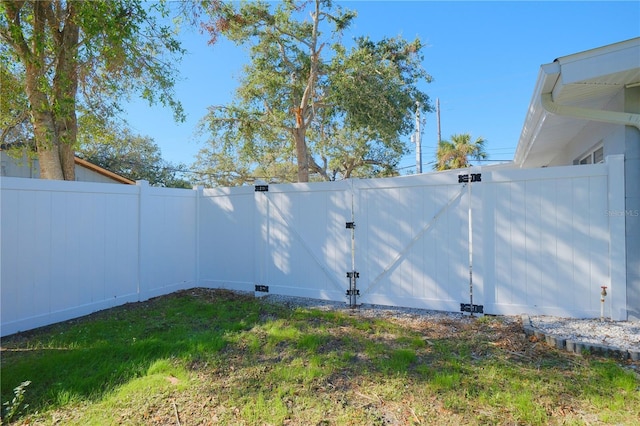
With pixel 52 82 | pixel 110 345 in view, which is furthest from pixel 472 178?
pixel 52 82

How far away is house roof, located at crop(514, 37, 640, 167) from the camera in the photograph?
3.33 meters

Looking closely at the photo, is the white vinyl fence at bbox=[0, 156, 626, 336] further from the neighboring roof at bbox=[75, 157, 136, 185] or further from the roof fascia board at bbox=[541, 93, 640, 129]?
the neighboring roof at bbox=[75, 157, 136, 185]

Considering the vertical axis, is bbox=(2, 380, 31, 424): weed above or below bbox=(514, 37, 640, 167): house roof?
below

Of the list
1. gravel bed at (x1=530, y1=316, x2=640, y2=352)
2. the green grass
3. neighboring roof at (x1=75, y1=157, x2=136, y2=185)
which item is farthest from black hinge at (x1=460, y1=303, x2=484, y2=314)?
neighboring roof at (x1=75, y1=157, x2=136, y2=185)

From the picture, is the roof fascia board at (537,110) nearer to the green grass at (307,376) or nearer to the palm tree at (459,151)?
the green grass at (307,376)

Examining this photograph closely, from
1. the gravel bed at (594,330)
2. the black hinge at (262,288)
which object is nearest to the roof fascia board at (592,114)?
the gravel bed at (594,330)

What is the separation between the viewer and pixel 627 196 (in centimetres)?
374

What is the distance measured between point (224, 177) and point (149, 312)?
15.1 metres

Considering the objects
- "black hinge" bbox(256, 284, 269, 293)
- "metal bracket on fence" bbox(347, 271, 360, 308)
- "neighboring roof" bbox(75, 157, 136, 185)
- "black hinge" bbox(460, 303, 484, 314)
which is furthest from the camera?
"neighboring roof" bbox(75, 157, 136, 185)

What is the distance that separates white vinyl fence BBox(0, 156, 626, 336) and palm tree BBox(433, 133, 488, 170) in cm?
1198

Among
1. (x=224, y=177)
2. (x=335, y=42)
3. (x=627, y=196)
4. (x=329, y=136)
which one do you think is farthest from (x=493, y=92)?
(x=627, y=196)

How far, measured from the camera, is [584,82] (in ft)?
11.8

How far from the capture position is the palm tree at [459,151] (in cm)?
1566

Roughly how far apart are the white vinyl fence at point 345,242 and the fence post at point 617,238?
0.01m
